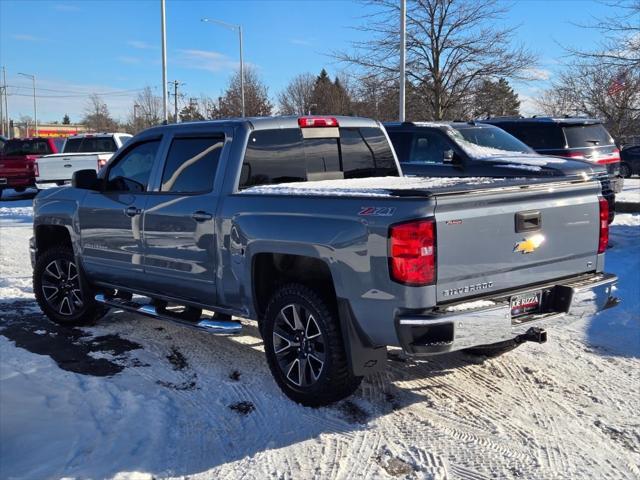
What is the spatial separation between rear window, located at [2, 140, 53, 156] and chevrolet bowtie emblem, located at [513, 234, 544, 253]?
22602 millimetres

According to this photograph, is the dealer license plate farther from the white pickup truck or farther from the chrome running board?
the white pickup truck

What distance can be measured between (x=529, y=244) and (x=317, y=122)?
215 cm

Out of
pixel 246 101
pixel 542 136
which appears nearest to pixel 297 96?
pixel 246 101

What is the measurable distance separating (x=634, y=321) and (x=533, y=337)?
283cm

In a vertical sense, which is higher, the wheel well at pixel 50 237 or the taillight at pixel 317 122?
the taillight at pixel 317 122

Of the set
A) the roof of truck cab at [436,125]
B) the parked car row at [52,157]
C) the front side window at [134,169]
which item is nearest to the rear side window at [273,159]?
the front side window at [134,169]

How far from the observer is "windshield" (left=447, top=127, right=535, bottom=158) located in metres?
9.66

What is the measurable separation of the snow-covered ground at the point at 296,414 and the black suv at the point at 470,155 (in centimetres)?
328

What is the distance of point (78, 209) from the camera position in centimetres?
636

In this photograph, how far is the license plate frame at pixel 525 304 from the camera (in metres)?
4.12

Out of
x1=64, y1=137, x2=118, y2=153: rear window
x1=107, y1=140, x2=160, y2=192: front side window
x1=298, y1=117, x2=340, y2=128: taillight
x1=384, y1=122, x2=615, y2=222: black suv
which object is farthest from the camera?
x1=64, y1=137, x2=118, y2=153: rear window

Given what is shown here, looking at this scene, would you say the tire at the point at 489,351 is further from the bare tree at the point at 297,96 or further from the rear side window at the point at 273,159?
the bare tree at the point at 297,96

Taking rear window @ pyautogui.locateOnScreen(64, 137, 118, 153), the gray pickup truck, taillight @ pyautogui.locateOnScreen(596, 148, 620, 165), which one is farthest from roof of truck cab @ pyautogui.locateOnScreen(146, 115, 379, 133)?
rear window @ pyautogui.locateOnScreen(64, 137, 118, 153)

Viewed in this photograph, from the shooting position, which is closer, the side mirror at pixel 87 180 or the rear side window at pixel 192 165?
the rear side window at pixel 192 165
